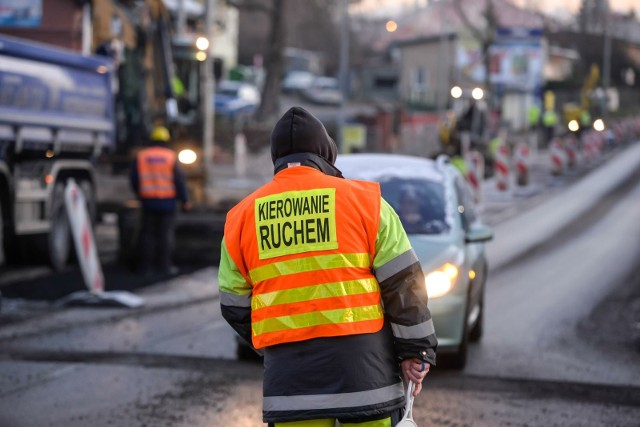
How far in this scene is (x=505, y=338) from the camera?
35.2ft

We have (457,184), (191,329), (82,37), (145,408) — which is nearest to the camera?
(145,408)

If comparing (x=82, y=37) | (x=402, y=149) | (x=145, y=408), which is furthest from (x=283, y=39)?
(x=145, y=408)

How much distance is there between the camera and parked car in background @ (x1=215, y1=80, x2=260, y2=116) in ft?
178

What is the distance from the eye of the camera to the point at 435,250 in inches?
355

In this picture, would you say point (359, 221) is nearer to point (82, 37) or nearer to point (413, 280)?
point (413, 280)

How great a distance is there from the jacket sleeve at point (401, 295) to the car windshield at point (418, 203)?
5.16 m

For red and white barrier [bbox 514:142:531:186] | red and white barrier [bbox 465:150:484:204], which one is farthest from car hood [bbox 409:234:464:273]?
red and white barrier [bbox 514:142:531:186]

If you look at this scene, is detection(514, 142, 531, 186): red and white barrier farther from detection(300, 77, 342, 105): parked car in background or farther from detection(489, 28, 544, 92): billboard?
detection(489, 28, 544, 92): billboard

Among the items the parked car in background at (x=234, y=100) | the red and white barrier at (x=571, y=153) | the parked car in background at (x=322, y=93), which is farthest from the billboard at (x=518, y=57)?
the red and white barrier at (x=571, y=153)

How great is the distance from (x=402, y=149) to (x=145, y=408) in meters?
A: 29.8

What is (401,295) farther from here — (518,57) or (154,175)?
(518,57)

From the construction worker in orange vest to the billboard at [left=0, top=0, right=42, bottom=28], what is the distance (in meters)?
2.84

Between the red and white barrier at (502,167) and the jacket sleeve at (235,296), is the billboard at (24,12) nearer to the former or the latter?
the jacket sleeve at (235,296)

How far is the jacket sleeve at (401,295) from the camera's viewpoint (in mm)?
4207
